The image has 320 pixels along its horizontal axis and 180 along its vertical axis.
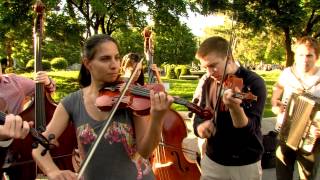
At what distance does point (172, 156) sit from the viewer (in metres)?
4.16

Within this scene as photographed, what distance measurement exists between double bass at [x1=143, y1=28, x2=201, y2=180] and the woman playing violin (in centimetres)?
187

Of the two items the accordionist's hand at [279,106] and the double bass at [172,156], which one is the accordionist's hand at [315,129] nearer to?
the accordionist's hand at [279,106]

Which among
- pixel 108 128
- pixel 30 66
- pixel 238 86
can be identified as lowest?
pixel 30 66

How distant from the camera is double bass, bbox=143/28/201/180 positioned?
4.11 meters

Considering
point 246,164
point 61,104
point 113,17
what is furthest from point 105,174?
point 113,17

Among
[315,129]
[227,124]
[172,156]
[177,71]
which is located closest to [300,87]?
[315,129]

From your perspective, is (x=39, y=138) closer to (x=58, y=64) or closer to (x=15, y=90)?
(x=15, y=90)

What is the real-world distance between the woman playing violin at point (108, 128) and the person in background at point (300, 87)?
215 cm

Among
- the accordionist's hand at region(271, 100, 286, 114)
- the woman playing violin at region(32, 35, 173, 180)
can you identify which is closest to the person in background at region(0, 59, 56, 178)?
the woman playing violin at region(32, 35, 173, 180)

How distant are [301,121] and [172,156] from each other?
4.36 feet

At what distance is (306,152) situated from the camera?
380 cm

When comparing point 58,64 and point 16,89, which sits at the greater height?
point 16,89

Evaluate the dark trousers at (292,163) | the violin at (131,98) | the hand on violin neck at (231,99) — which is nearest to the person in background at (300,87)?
the dark trousers at (292,163)

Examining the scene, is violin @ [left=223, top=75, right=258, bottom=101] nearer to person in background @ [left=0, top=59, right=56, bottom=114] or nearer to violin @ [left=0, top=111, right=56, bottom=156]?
violin @ [left=0, top=111, right=56, bottom=156]
